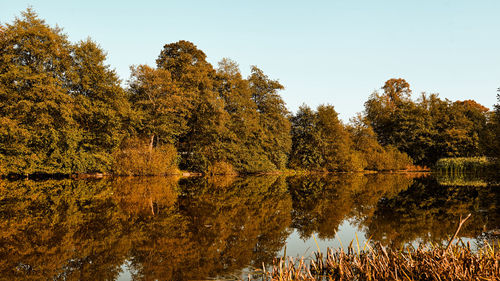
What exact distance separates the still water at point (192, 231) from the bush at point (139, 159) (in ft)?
55.7

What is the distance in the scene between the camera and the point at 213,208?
1429cm

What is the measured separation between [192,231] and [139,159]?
86.0ft

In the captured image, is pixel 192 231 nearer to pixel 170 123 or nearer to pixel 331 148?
pixel 170 123

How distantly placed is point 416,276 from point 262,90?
1683 inches

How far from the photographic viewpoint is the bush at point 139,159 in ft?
112

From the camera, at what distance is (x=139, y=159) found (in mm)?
34000

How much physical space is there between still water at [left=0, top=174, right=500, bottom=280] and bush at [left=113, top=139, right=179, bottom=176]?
17.0 meters

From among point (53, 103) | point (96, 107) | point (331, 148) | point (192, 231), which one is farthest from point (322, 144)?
point (192, 231)

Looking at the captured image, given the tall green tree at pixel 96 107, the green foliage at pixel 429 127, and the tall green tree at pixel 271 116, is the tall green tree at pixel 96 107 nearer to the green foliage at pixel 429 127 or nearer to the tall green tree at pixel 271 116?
the tall green tree at pixel 271 116

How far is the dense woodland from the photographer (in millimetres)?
28922

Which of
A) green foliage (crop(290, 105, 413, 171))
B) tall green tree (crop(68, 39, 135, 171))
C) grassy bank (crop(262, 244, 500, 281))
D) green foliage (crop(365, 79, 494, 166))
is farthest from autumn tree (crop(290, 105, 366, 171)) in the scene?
grassy bank (crop(262, 244, 500, 281))

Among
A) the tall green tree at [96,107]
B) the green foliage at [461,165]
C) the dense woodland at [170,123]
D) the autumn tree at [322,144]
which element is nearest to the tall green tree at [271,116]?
the dense woodland at [170,123]

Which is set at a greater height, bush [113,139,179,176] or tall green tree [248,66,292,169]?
tall green tree [248,66,292,169]

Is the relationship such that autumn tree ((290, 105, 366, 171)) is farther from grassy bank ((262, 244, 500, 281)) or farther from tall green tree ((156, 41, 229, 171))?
grassy bank ((262, 244, 500, 281))
